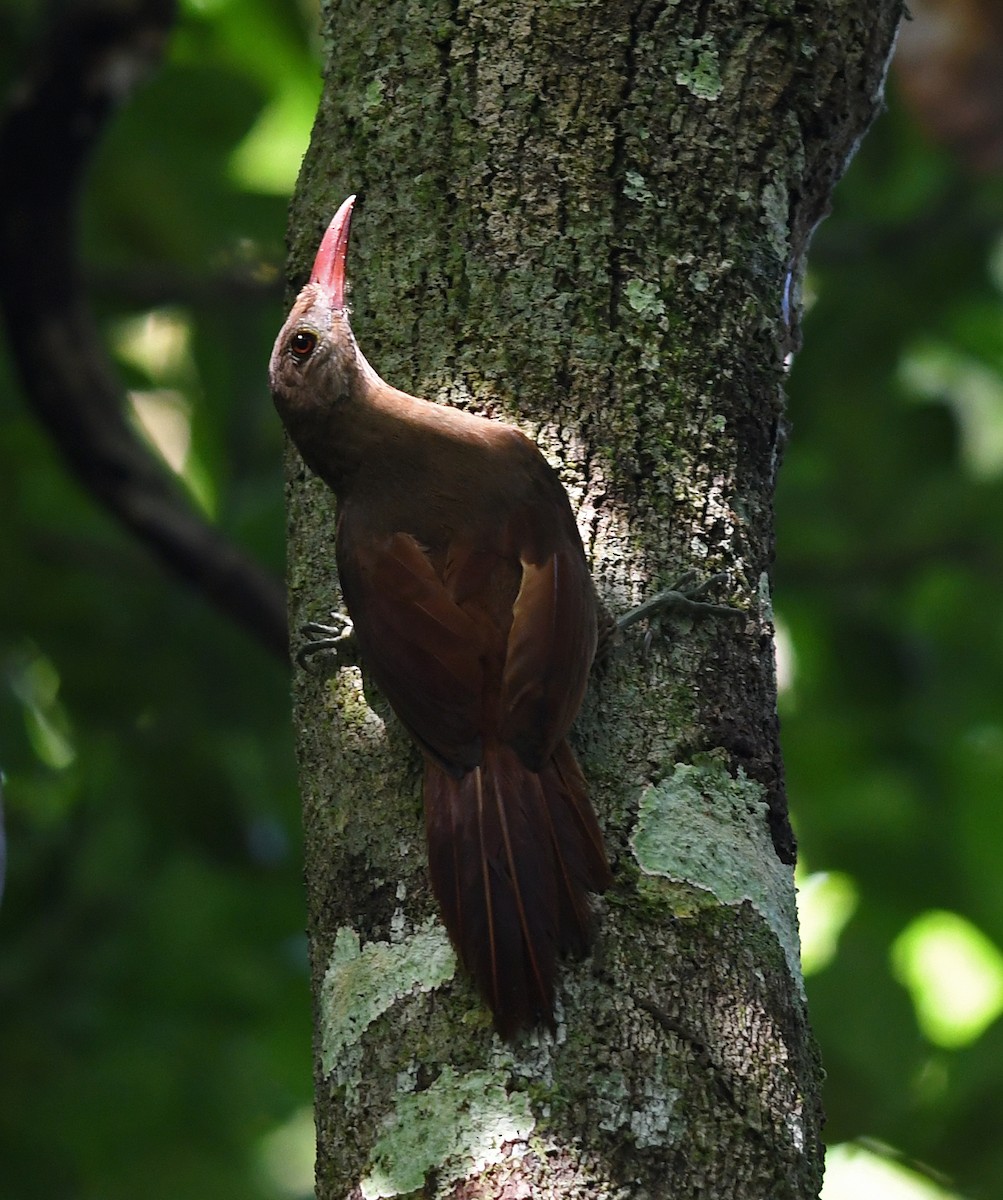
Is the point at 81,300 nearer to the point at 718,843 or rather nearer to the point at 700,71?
the point at 700,71

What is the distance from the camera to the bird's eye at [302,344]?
263cm

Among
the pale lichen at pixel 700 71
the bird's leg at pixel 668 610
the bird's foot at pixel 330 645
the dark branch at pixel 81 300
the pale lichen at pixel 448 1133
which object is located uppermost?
the dark branch at pixel 81 300

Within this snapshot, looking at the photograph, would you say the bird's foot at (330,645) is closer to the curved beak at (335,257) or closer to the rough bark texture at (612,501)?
the rough bark texture at (612,501)

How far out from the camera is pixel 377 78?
2422 millimetres

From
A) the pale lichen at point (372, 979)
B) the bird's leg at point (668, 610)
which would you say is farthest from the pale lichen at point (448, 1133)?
the bird's leg at point (668, 610)

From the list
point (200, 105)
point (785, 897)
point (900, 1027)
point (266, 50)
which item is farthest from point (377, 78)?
point (266, 50)

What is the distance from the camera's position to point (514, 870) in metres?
1.96

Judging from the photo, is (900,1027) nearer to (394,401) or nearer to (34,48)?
(394,401)

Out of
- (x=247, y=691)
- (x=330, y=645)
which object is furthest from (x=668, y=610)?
(x=247, y=691)

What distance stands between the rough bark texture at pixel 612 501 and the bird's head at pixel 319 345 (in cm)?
5

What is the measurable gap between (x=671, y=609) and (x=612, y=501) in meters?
0.19

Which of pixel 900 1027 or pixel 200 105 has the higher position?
pixel 200 105

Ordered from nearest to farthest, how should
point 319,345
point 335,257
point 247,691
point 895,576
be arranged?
point 335,257 < point 319,345 < point 247,691 < point 895,576

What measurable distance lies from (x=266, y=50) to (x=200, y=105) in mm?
816
